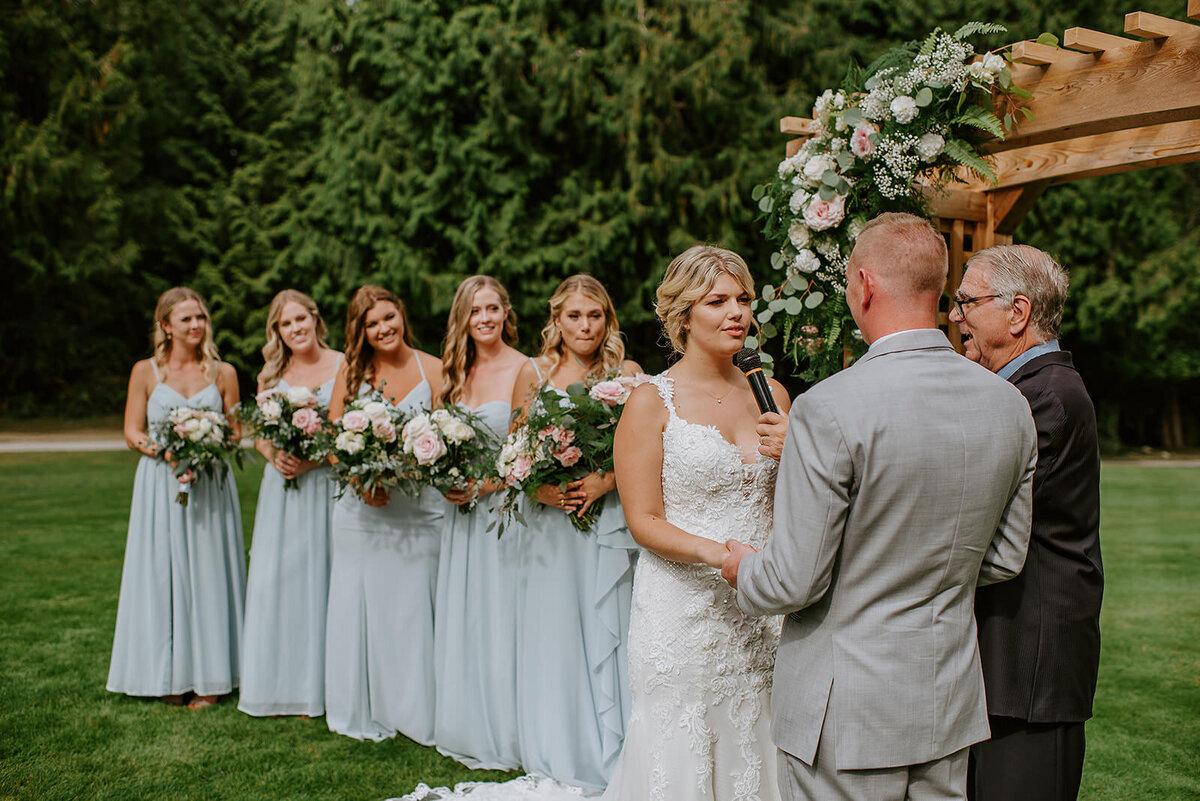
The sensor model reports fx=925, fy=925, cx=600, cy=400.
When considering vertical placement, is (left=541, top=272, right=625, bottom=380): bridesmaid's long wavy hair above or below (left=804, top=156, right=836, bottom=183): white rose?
below

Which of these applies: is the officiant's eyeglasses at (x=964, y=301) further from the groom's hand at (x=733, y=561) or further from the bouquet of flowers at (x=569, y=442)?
the bouquet of flowers at (x=569, y=442)

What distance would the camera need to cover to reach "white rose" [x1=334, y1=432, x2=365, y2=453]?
535 centimetres

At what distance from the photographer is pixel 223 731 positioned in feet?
19.2

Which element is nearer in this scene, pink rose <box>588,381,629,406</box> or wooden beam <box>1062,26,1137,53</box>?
wooden beam <box>1062,26,1137,53</box>

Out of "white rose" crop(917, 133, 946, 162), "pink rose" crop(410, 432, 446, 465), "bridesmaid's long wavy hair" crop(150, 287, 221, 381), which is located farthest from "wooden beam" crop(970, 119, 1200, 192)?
"bridesmaid's long wavy hair" crop(150, 287, 221, 381)

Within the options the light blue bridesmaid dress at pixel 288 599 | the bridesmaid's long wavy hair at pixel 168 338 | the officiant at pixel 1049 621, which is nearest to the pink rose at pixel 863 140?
the officiant at pixel 1049 621

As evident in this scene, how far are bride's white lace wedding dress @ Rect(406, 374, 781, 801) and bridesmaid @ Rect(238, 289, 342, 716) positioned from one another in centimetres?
325

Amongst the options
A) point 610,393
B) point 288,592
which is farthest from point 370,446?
Result: point 610,393

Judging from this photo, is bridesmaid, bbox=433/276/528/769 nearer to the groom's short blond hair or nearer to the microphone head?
the microphone head

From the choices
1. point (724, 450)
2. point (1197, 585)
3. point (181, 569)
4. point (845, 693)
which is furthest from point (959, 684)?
point (1197, 585)

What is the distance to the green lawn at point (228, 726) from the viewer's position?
5148 millimetres

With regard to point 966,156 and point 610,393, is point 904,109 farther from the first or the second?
point 610,393

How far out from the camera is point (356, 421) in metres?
5.39

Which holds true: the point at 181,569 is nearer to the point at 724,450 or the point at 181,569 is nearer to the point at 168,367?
the point at 168,367
